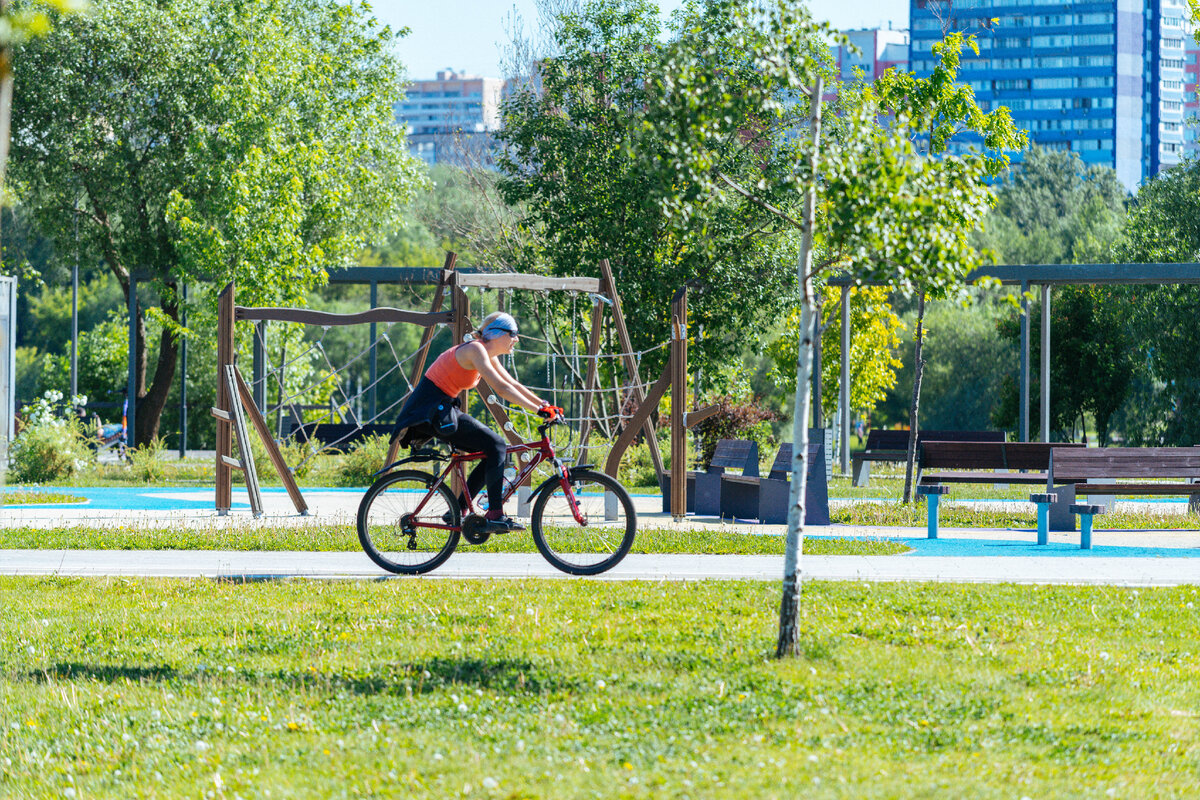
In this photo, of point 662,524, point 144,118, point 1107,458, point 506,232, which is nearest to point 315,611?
point 662,524

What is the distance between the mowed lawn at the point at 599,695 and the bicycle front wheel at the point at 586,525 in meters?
0.92

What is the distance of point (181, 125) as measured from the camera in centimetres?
2814

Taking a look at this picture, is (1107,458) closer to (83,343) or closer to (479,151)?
(479,151)

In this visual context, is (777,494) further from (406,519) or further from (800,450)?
(800,450)

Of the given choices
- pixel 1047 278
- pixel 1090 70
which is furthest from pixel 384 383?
pixel 1090 70

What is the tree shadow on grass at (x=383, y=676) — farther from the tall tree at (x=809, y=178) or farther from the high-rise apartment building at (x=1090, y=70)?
the high-rise apartment building at (x=1090, y=70)

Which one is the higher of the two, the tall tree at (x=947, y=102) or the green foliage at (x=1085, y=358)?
the tall tree at (x=947, y=102)

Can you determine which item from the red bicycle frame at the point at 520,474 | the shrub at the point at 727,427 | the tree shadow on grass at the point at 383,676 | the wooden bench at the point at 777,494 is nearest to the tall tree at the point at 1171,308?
the shrub at the point at 727,427

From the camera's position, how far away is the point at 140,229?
28.9 m

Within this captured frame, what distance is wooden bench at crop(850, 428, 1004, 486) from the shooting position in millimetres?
19016

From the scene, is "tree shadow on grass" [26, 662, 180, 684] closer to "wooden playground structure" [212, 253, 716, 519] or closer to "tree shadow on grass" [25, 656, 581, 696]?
"tree shadow on grass" [25, 656, 581, 696]

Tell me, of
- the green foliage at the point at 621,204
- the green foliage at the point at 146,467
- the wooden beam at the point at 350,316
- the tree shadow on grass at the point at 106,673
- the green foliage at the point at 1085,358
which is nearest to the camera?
the tree shadow on grass at the point at 106,673

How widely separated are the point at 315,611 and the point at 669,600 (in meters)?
1.99

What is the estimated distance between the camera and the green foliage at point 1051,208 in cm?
4859
